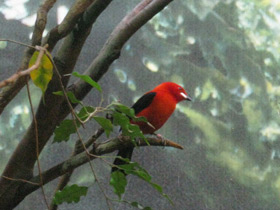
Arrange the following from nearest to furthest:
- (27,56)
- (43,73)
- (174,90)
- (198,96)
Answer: (43,73), (27,56), (174,90), (198,96)

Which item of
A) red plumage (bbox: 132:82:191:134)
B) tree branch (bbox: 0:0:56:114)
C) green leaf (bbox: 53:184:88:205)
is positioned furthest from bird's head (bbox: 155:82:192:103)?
green leaf (bbox: 53:184:88:205)

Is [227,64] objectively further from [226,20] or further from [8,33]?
[8,33]

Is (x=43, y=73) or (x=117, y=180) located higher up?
(x=43, y=73)

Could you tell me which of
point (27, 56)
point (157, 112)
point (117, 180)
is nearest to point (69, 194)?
point (117, 180)

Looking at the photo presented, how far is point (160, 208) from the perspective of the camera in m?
1.81

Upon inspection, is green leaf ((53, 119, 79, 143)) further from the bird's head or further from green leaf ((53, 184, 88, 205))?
the bird's head

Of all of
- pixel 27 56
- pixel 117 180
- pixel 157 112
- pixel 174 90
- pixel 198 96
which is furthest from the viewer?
pixel 198 96

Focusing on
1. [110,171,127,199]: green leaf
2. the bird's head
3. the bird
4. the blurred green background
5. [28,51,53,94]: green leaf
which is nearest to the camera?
[28,51,53,94]: green leaf

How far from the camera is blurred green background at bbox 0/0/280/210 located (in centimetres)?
182

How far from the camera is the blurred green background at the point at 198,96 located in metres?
1.82

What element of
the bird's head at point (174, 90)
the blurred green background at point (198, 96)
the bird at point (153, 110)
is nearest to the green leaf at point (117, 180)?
the bird at point (153, 110)

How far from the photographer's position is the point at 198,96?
6.45 ft

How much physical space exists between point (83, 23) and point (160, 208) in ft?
3.24

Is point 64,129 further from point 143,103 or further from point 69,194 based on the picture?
point 143,103
